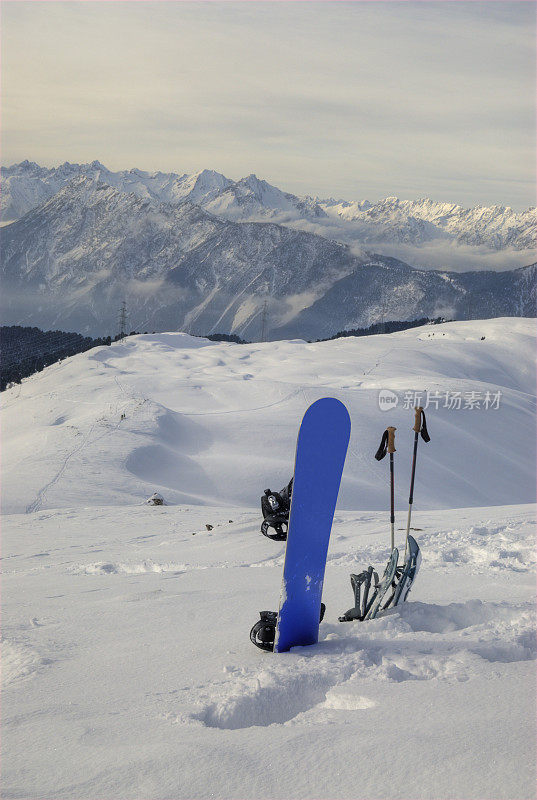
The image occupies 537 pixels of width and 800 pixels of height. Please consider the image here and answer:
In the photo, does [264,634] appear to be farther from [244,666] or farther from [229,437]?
[229,437]

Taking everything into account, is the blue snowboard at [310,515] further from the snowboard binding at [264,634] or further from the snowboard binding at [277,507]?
the snowboard binding at [277,507]

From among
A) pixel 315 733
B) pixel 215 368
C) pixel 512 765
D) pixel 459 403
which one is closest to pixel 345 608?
pixel 315 733

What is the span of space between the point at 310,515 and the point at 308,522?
56 millimetres

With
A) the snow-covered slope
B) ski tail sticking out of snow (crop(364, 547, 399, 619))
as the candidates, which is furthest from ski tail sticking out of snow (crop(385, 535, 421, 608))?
the snow-covered slope

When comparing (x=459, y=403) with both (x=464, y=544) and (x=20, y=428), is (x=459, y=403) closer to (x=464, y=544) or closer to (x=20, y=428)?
(x=20, y=428)

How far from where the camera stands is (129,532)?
15.0m

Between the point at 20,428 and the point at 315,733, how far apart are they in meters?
33.2

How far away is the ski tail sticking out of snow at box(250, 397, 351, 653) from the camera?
5.29m

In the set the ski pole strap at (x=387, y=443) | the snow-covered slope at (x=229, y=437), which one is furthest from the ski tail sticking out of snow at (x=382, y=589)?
the snow-covered slope at (x=229, y=437)
